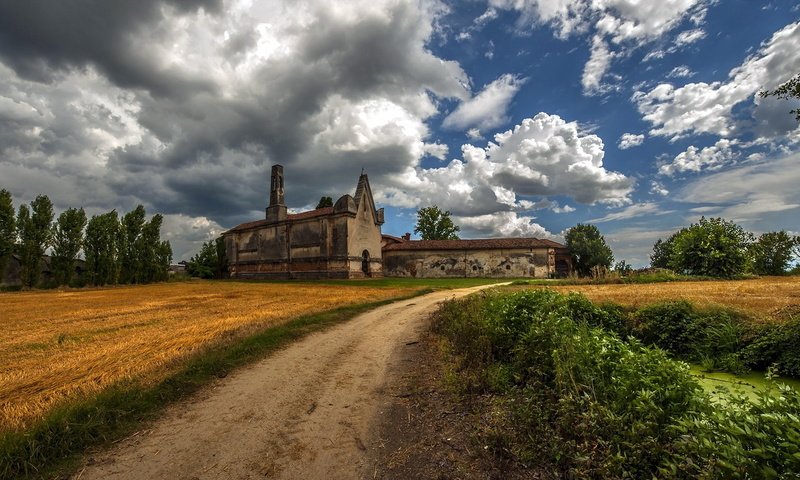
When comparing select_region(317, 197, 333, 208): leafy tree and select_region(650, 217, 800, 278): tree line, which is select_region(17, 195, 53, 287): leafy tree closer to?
select_region(317, 197, 333, 208): leafy tree

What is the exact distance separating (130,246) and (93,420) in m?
50.0

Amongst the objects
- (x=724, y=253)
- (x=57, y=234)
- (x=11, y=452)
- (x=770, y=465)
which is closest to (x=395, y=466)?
(x=770, y=465)

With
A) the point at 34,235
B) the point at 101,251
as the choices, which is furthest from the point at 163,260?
the point at 34,235

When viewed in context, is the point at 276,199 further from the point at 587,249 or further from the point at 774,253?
the point at 774,253

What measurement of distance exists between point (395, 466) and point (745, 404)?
10.4 feet

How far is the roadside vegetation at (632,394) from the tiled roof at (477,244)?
4308cm

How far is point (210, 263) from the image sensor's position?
61.7m

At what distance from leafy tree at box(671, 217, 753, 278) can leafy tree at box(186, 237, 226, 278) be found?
5967cm

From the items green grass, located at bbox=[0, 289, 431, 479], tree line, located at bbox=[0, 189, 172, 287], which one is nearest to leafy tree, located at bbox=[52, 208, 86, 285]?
tree line, located at bbox=[0, 189, 172, 287]

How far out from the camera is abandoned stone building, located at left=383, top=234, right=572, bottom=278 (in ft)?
164

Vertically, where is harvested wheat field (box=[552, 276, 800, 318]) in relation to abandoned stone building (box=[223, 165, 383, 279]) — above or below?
below

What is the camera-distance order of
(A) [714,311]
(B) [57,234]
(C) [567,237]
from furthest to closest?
(C) [567,237] → (B) [57,234] → (A) [714,311]

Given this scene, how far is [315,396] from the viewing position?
6031mm

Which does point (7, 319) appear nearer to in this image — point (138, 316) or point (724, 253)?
point (138, 316)
